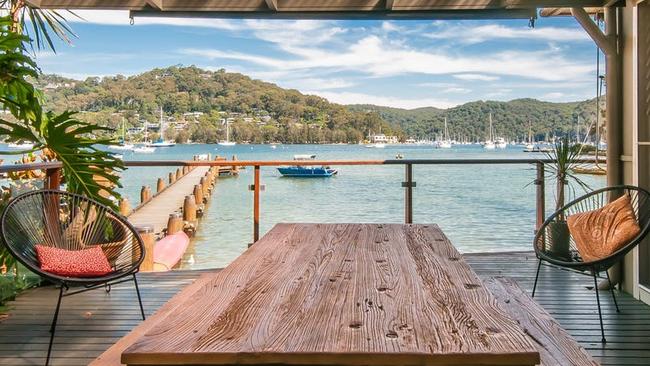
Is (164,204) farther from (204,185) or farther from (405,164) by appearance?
(405,164)

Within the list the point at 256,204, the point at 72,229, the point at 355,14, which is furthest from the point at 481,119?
the point at 72,229

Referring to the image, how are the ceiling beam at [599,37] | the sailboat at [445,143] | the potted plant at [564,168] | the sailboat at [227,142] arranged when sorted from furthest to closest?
the sailboat at [227,142] → the sailboat at [445,143] → the potted plant at [564,168] → the ceiling beam at [599,37]

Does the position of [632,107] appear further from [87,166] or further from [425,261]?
[87,166]

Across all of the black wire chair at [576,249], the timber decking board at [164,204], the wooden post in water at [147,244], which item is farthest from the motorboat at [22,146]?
the timber decking board at [164,204]

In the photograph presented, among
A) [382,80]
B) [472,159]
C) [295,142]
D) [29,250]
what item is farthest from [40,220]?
[382,80]

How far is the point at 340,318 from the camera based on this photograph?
134cm

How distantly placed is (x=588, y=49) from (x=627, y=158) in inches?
1244

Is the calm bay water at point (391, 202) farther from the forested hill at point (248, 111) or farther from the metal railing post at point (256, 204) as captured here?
the forested hill at point (248, 111)

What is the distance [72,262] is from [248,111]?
1387 centimetres

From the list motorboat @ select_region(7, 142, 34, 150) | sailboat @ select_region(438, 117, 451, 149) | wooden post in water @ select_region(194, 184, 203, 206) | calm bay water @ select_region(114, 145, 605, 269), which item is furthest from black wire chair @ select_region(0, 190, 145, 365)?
sailboat @ select_region(438, 117, 451, 149)

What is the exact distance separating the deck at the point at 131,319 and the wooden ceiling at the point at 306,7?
224cm

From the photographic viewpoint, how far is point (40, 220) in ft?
10.7

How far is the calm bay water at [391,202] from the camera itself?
5.58 m

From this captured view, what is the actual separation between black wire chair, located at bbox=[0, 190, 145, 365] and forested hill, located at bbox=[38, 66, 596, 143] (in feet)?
27.2
